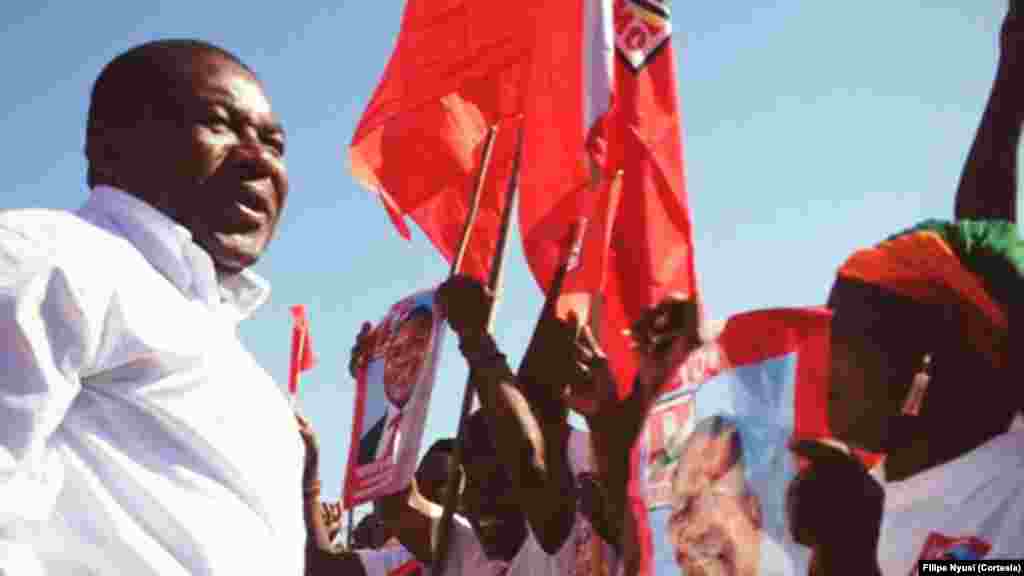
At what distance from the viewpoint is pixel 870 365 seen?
3.53m

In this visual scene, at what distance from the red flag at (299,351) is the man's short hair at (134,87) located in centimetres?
506

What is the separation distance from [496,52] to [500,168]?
0.41m

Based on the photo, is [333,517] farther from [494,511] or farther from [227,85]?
[227,85]

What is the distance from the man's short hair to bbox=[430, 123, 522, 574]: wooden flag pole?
179cm

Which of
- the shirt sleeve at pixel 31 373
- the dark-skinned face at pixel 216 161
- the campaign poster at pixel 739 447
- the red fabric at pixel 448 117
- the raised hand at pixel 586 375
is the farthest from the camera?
the red fabric at pixel 448 117

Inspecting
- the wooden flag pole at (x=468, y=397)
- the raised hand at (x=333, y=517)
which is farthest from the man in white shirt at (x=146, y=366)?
the raised hand at (x=333, y=517)

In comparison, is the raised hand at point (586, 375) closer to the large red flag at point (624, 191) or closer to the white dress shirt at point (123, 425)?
the large red flag at point (624, 191)

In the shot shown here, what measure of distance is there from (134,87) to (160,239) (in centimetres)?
31

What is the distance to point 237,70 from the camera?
186 centimetres

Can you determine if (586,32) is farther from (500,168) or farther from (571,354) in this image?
(571,354)

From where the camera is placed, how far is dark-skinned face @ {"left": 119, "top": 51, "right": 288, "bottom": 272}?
5.57 ft

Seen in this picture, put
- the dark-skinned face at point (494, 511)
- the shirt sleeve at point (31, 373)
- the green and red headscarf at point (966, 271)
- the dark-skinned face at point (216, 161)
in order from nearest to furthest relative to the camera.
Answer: the shirt sleeve at point (31, 373)
the dark-skinned face at point (216, 161)
the green and red headscarf at point (966, 271)
the dark-skinned face at point (494, 511)

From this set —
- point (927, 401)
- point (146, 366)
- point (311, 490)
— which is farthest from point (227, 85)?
point (311, 490)

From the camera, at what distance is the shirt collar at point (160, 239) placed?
1564 millimetres
